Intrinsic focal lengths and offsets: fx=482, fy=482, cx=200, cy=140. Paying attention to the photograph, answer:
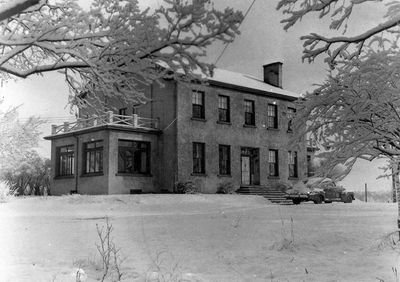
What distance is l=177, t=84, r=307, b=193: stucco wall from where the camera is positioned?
978 inches

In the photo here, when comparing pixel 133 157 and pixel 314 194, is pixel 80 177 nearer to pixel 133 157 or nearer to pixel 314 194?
pixel 133 157

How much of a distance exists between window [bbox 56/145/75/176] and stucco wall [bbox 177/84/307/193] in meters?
6.53

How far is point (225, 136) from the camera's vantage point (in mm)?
26875

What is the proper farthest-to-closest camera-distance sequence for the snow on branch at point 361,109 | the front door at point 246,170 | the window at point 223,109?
the front door at point 246,170 → the window at point 223,109 → the snow on branch at point 361,109

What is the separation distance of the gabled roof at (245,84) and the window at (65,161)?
8780 millimetres

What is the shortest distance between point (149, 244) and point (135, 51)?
364 centimetres

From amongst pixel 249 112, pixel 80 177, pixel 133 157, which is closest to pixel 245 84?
pixel 249 112

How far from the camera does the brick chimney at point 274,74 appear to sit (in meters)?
32.3

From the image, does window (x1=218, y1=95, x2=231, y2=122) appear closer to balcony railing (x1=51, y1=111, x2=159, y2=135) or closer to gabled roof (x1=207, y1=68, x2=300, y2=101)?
gabled roof (x1=207, y1=68, x2=300, y2=101)

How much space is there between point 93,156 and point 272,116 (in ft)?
36.4

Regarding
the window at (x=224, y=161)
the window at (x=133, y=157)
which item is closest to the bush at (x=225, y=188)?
the window at (x=224, y=161)

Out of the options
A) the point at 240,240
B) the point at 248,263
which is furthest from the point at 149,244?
the point at 248,263

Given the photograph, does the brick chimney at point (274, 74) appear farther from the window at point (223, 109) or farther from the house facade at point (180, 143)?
the window at point (223, 109)

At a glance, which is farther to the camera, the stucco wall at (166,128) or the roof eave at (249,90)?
the roof eave at (249,90)
